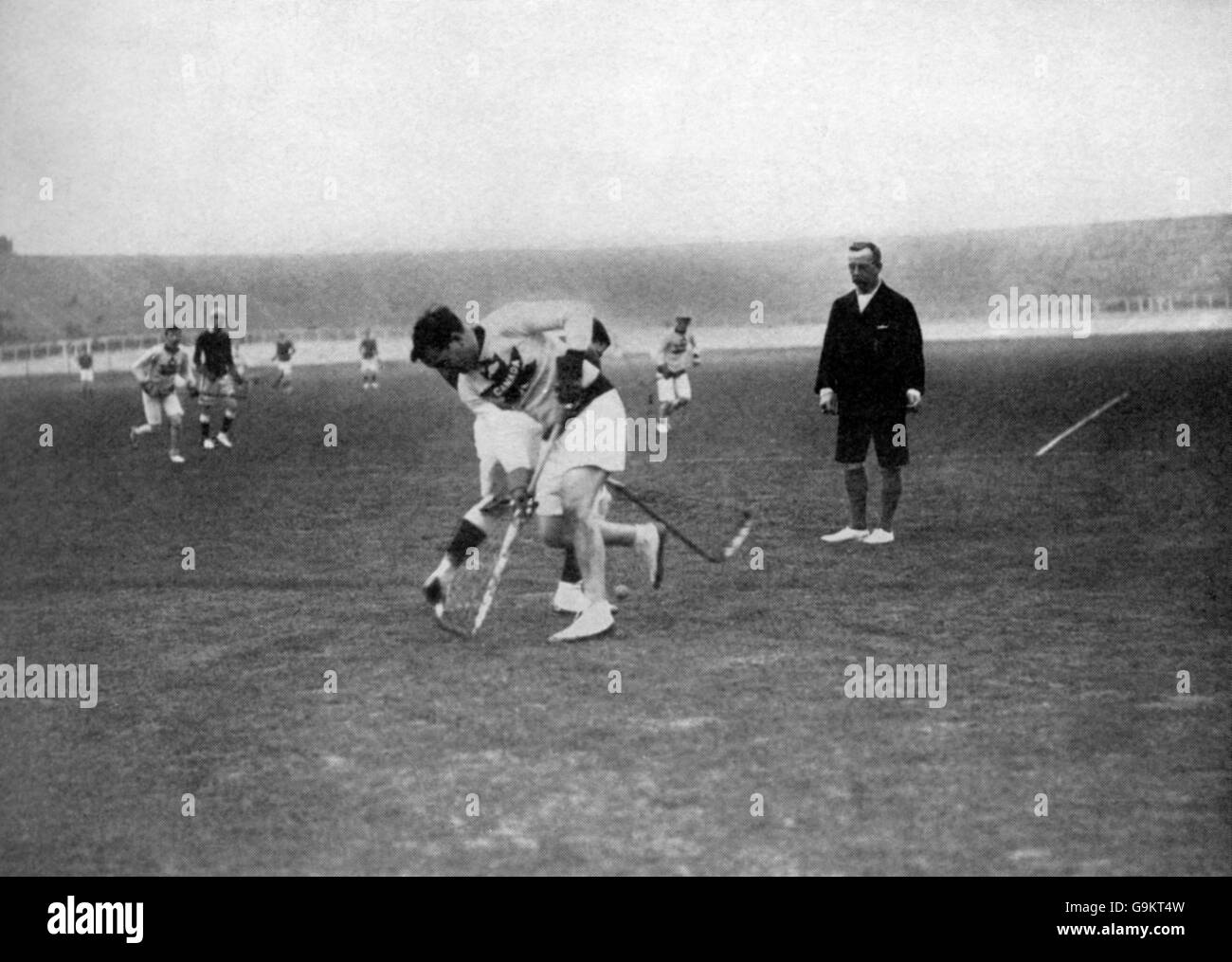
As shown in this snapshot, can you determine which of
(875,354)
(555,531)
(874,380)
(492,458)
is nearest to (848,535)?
(874,380)

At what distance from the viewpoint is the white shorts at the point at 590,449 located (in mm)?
5930

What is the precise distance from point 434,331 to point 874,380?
344 cm

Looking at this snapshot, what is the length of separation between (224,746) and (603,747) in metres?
1.26

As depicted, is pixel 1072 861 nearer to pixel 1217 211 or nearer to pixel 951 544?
pixel 951 544

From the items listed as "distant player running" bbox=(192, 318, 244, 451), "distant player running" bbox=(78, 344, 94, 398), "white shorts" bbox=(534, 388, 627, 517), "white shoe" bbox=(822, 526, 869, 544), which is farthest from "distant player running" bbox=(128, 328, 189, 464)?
"distant player running" bbox=(78, 344, 94, 398)

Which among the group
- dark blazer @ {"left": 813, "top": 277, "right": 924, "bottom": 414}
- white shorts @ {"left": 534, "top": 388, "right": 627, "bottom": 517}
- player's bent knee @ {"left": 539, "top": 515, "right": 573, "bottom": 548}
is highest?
dark blazer @ {"left": 813, "top": 277, "right": 924, "bottom": 414}

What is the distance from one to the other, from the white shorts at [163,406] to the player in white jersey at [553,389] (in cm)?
817

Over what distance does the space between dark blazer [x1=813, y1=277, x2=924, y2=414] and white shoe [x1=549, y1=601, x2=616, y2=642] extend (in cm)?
282

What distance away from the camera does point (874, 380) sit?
27.4 ft

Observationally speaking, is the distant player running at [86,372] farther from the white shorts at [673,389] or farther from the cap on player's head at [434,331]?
the cap on player's head at [434,331]

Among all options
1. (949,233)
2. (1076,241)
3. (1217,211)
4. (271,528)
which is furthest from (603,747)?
(1076,241)

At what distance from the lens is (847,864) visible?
3668 mm

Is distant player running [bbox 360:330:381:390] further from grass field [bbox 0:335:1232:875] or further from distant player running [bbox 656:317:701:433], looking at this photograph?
grass field [bbox 0:335:1232:875]

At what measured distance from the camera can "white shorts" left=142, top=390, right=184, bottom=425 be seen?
1357 cm
